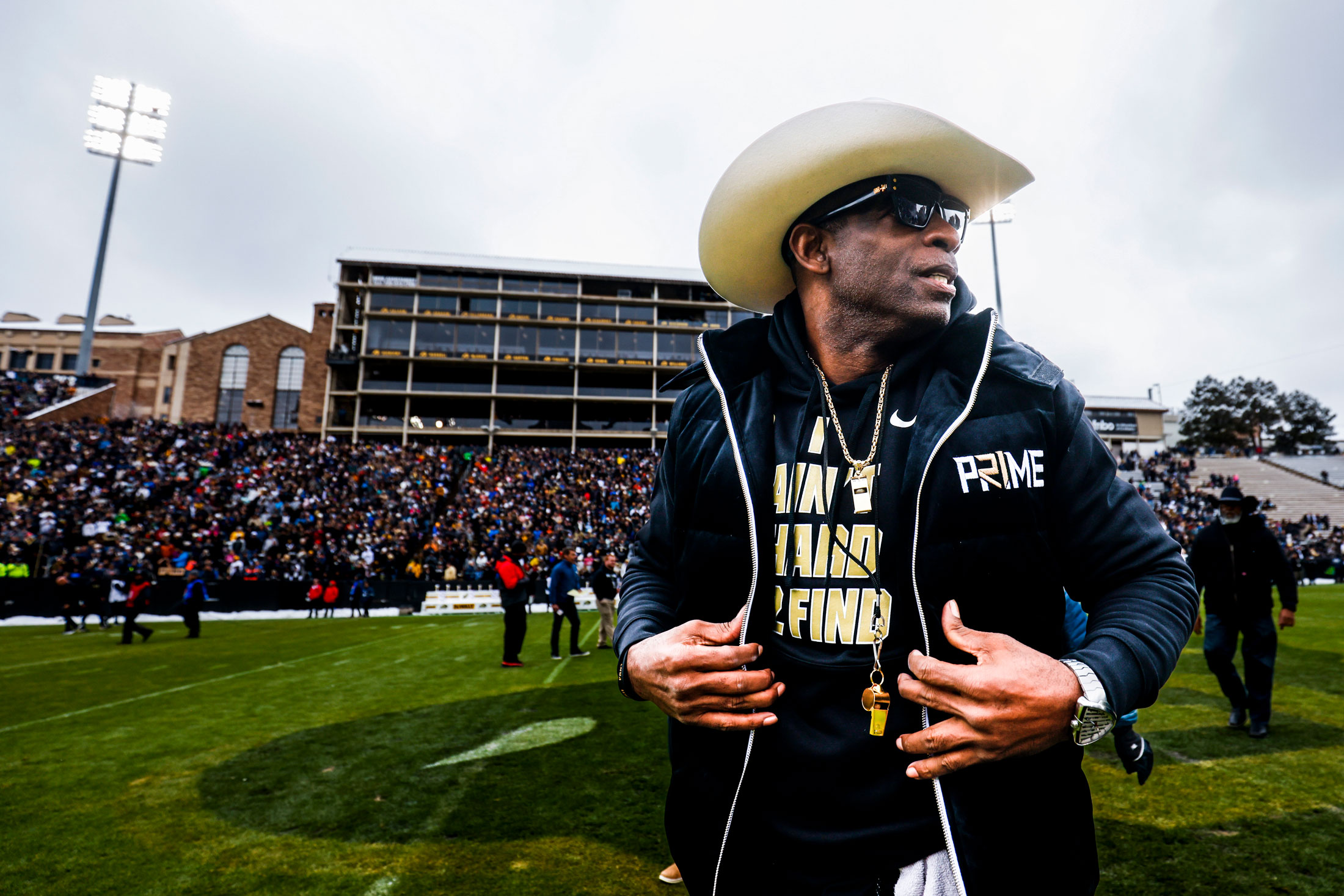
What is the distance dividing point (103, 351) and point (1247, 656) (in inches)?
2823

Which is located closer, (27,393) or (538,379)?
→ (27,393)

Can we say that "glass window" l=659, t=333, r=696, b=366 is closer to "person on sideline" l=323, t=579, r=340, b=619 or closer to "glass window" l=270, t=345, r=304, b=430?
"glass window" l=270, t=345, r=304, b=430

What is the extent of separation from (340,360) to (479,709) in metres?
46.5

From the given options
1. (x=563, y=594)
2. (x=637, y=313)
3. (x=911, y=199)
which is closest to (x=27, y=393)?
(x=637, y=313)

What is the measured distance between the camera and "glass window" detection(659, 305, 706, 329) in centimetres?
5466

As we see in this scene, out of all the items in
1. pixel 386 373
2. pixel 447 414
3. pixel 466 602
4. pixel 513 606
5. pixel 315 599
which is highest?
pixel 386 373

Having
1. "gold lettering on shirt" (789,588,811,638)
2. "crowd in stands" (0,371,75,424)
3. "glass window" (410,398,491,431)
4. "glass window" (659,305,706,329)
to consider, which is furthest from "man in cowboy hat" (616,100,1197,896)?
"glass window" (659,305,706,329)

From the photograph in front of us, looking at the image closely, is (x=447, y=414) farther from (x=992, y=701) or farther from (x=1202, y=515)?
(x=992, y=701)

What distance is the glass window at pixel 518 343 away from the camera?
50469 mm

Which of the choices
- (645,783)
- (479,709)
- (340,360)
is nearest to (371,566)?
(479,709)

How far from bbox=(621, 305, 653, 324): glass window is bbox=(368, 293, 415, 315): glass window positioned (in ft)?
52.8

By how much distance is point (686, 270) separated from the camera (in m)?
55.2

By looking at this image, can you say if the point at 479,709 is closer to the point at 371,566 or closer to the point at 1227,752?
the point at 1227,752

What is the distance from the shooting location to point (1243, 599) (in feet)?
18.7
